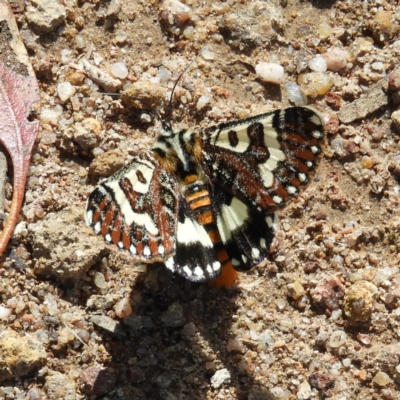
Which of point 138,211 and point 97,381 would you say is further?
point 97,381

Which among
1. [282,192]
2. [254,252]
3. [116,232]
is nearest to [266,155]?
[282,192]

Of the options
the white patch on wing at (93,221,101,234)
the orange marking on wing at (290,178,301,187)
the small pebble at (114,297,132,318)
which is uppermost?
the white patch on wing at (93,221,101,234)

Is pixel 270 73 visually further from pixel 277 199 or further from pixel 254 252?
pixel 254 252

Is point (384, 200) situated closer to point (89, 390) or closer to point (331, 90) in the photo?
point (331, 90)

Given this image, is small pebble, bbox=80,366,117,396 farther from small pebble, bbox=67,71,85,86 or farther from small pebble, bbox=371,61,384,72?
small pebble, bbox=371,61,384,72

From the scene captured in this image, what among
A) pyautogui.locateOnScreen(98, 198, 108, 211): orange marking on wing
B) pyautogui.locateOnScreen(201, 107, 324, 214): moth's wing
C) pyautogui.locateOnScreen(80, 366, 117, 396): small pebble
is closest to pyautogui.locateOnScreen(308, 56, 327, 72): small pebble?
pyautogui.locateOnScreen(201, 107, 324, 214): moth's wing

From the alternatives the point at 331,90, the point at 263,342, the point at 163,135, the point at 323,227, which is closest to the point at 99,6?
the point at 163,135
